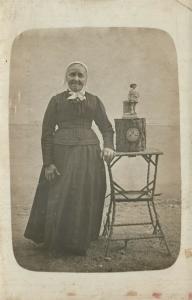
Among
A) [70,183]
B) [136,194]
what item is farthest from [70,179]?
[136,194]

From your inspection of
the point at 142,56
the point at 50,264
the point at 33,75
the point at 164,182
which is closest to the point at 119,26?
the point at 142,56

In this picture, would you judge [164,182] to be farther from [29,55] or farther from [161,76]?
[29,55]

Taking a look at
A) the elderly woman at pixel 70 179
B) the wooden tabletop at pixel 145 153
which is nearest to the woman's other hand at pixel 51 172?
the elderly woman at pixel 70 179

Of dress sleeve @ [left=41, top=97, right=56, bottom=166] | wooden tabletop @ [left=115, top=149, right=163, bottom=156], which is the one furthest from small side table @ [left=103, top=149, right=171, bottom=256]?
dress sleeve @ [left=41, top=97, right=56, bottom=166]

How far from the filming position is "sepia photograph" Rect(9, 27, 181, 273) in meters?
0.80

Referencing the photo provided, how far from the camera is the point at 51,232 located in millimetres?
815

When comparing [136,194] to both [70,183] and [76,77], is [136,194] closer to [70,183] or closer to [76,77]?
[70,183]

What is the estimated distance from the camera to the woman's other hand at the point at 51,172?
81 cm

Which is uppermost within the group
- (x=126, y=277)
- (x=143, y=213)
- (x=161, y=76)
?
(x=161, y=76)

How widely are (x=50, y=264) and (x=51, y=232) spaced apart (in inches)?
2.1

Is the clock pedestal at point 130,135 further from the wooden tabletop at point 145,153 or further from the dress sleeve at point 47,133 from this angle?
the dress sleeve at point 47,133

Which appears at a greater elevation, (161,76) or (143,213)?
(161,76)

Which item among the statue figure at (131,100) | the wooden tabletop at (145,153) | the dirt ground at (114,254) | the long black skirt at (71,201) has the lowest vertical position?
the dirt ground at (114,254)

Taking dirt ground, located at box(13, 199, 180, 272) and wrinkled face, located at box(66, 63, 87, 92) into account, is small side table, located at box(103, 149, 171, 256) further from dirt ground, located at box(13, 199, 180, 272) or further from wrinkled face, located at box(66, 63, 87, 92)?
wrinkled face, located at box(66, 63, 87, 92)
